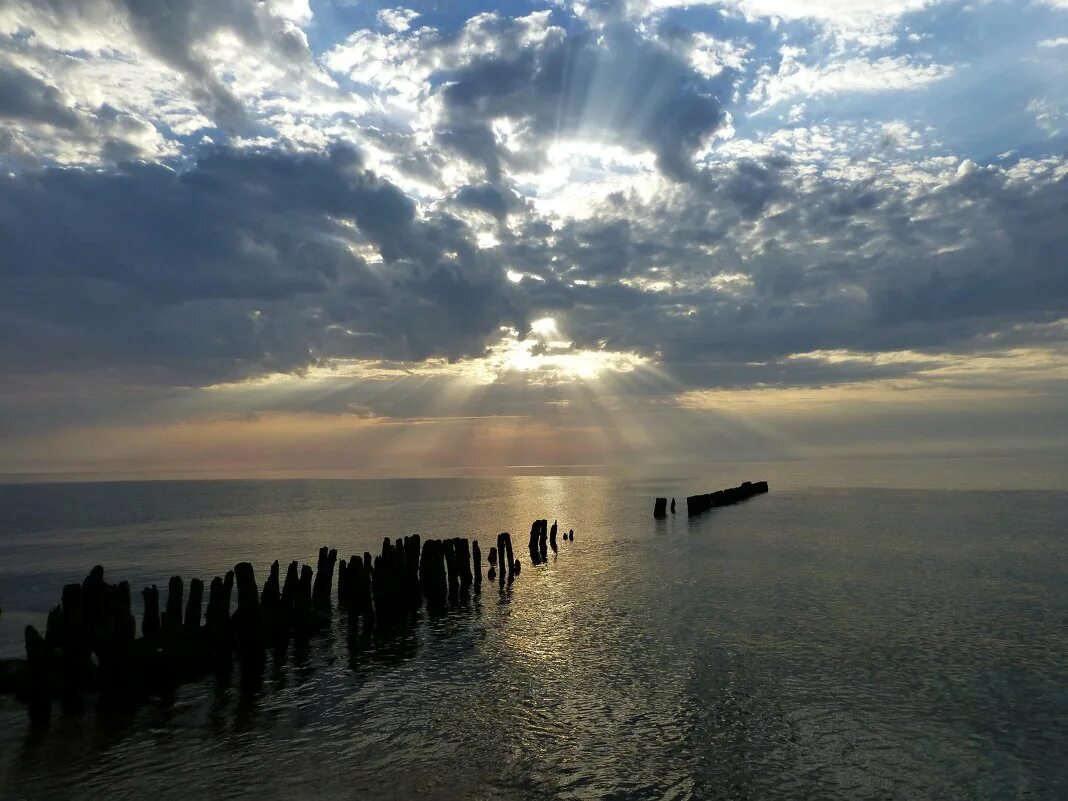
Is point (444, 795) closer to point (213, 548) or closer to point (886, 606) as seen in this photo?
point (886, 606)

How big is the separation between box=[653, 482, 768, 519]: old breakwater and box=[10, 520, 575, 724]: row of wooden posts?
39.0m

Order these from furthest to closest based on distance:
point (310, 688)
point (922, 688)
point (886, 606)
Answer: point (886, 606), point (310, 688), point (922, 688)

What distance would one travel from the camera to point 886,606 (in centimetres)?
2448

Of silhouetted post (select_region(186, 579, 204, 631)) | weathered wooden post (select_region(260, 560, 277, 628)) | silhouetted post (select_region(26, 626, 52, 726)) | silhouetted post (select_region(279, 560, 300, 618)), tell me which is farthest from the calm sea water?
silhouetted post (select_region(186, 579, 204, 631))

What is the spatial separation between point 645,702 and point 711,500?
5858 centimetres

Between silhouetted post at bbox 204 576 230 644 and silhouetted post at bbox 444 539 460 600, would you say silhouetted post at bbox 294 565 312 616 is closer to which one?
silhouetted post at bbox 204 576 230 644

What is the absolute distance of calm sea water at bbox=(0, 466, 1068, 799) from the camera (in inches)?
472

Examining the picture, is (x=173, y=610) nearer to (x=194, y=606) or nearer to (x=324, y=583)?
(x=194, y=606)


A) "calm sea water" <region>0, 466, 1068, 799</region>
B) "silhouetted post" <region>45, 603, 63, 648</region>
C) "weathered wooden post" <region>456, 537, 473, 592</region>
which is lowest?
"calm sea water" <region>0, 466, 1068, 799</region>

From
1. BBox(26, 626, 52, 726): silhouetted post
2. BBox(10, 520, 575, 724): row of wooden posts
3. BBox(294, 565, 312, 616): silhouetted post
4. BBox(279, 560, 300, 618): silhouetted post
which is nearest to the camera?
BBox(26, 626, 52, 726): silhouetted post

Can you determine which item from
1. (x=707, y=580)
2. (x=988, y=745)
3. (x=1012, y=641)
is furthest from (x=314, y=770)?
(x=707, y=580)

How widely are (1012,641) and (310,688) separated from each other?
18957mm

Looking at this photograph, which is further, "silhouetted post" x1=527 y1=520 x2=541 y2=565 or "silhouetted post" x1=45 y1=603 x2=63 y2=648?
"silhouetted post" x1=527 y1=520 x2=541 y2=565

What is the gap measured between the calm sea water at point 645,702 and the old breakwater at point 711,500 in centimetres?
2874
